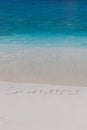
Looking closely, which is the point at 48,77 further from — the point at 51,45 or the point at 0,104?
the point at 51,45

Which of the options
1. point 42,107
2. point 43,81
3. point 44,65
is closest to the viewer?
point 42,107

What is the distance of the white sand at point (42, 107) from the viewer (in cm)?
396

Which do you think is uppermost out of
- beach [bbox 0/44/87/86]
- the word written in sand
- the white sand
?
beach [bbox 0/44/87/86]

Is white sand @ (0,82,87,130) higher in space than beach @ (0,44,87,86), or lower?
lower

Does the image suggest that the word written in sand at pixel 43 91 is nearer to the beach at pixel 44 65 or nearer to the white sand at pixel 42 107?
the white sand at pixel 42 107

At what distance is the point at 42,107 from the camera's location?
4539 mm

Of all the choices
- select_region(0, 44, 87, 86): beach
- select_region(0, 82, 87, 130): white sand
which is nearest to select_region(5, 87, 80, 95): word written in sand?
select_region(0, 82, 87, 130): white sand

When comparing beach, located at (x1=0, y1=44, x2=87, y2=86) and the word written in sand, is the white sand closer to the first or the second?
the word written in sand

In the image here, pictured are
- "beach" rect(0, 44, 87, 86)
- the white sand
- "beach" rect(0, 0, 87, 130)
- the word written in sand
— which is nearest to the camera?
the white sand

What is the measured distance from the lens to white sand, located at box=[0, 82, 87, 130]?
396cm

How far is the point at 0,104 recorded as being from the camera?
Answer: 4648 millimetres

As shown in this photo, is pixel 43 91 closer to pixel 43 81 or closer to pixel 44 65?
pixel 43 81

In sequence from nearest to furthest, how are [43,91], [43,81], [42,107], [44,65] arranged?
[42,107] → [43,91] → [43,81] → [44,65]

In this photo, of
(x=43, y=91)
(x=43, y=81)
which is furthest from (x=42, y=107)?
(x=43, y=81)
